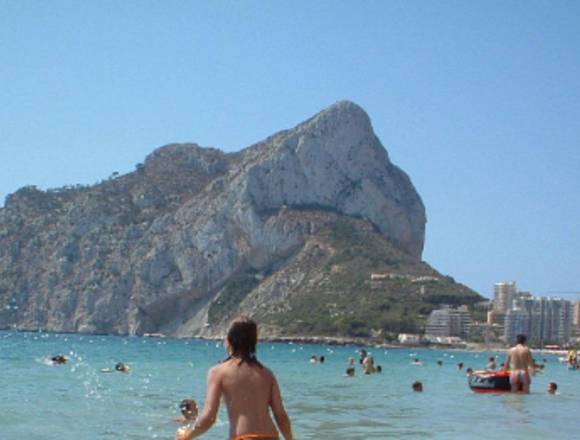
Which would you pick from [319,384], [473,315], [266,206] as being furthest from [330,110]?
[319,384]

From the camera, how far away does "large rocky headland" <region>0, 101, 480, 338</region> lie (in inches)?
6142

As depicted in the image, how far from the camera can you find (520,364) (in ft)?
81.8

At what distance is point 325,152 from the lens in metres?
155

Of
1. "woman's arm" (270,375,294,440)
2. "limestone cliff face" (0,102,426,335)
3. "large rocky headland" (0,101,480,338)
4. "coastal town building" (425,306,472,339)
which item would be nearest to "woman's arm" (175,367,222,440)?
"woman's arm" (270,375,294,440)

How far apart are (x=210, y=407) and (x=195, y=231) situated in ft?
510

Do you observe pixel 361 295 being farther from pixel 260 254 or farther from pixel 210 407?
pixel 210 407

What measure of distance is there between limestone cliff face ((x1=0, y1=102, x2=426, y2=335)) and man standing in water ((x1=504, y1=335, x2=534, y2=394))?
422 feet

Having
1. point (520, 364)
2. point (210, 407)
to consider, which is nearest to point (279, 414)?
point (210, 407)

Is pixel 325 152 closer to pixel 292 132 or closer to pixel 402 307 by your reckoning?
pixel 292 132

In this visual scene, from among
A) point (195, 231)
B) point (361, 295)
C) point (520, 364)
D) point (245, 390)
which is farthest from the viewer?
point (195, 231)

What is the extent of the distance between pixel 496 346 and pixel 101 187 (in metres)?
76.4

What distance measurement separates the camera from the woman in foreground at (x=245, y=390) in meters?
6.61

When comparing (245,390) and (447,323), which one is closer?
(245,390)

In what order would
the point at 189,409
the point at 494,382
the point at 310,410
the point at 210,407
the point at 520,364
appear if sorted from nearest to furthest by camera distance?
the point at 210,407
the point at 189,409
the point at 310,410
the point at 520,364
the point at 494,382
